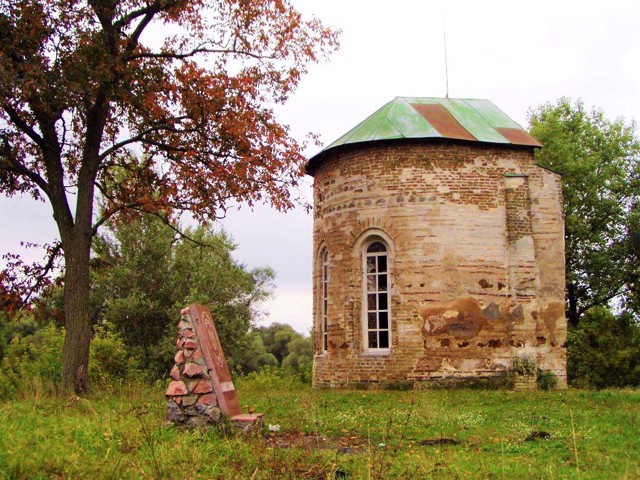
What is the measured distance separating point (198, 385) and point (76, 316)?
4525 millimetres

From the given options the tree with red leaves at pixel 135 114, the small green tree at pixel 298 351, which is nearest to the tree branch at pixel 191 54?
the tree with red leaves at pixel 135 114

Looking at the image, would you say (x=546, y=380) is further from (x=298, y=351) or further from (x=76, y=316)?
(x=298, y=351)

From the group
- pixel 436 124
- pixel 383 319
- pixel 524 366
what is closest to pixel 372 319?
pixel 383 319

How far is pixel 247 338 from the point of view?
29.9 meters

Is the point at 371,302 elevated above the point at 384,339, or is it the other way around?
the point at 371,302

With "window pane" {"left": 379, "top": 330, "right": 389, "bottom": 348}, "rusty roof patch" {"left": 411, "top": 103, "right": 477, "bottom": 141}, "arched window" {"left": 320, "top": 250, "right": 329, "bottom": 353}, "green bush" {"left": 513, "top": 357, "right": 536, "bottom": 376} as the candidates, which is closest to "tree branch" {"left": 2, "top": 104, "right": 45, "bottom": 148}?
"arched window" {"left": 320, "top": 250, "right": 329, "bottom": 353}

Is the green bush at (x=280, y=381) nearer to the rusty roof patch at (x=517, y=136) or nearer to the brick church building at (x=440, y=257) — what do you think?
the brick church building at (x=440, y=257)

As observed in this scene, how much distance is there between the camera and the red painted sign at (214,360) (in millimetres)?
8172

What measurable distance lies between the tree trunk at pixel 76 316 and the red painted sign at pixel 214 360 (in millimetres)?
4017

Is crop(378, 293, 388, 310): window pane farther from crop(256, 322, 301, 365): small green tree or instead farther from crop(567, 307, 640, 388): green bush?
crop(256, 322, 301, 365): small green tree

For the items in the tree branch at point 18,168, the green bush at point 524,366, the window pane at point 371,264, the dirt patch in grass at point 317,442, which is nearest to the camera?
the dirt patch in grass at point 317,442

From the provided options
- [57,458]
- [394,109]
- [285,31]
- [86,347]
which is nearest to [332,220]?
[394,109]

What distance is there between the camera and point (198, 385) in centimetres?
820

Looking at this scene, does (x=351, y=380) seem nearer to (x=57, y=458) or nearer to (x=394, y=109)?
(x=394, y=109)
